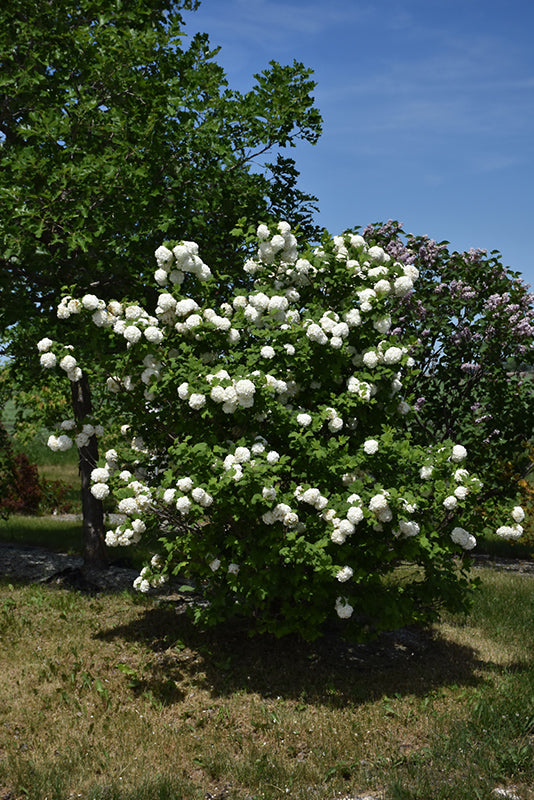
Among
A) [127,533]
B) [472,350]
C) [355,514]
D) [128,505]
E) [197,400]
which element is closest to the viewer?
[355,514]

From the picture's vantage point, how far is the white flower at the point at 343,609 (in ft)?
19.4

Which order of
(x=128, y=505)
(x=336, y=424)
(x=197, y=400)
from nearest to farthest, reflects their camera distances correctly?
(x=197, y=400) → (x=128, y=505) → (x=336, y=424)

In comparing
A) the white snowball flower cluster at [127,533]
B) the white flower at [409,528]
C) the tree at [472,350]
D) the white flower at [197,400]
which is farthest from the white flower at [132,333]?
the tree at [472,350]

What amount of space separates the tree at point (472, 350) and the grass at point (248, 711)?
369 centimetres

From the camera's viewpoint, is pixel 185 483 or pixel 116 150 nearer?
pixel 185 483

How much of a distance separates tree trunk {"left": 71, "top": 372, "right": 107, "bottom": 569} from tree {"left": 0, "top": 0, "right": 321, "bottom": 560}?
111 cm

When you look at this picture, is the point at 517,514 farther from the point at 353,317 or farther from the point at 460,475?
the point at 353,317

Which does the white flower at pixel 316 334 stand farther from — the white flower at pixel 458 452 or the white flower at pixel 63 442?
the white flower at pixel 63 442

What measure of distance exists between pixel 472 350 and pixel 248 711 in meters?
6.96

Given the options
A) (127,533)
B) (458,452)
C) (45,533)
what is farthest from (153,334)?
(45,533)

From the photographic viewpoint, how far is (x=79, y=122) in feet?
27.9

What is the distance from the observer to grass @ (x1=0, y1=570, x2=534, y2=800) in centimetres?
493

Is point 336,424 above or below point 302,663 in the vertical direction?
above

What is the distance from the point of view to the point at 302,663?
6891 mm
